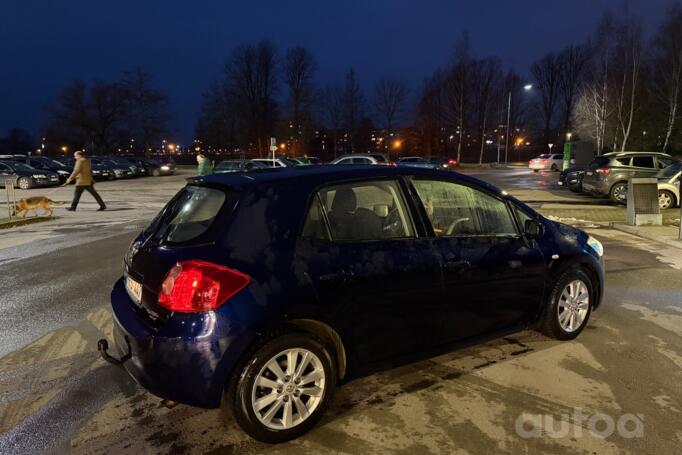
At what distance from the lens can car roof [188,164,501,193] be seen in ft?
10.7

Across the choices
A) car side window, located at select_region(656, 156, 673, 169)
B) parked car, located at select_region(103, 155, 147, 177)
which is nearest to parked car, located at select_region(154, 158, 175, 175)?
parked car, located at select_region(103, 155, 147, 177)

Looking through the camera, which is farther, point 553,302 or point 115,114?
point 115,114

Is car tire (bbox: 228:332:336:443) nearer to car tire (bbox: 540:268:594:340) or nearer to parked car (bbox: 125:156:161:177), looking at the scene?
car tire (bbox: 540:268:594:340)

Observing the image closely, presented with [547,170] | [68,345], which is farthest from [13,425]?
[547,170]

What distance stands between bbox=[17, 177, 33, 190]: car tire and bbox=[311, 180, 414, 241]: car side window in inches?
1063

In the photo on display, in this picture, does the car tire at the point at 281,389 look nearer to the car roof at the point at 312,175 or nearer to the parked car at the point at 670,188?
the car roof at the point at 312,175

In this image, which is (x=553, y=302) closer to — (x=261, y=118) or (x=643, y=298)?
(x=643, y=298)

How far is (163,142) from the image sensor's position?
7025 centimetres

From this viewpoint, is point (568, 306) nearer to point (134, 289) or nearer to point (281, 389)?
point (281, 389)

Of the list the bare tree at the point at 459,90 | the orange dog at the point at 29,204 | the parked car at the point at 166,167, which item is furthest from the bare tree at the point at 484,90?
the orange dog at the point at 29,204

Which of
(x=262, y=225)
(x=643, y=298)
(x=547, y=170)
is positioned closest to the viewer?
(x=262, y=225)

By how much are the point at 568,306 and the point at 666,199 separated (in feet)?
41.0

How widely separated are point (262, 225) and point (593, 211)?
1398 centimetres

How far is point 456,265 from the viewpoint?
3641 millimetres
